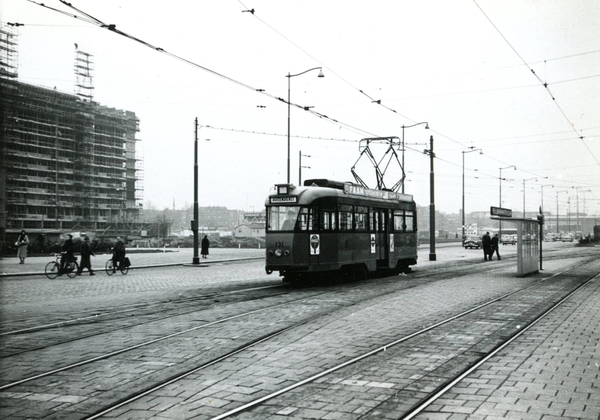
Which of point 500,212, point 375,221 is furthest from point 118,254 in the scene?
point 500,212

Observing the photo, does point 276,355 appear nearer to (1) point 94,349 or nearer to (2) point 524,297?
(1) point 94,349

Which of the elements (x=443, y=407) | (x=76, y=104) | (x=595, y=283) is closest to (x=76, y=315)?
(x=443, y=407)

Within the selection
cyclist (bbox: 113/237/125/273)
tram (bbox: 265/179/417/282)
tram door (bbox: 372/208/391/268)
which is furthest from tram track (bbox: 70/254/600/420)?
cyclist (bbox: 113/237/125/273)

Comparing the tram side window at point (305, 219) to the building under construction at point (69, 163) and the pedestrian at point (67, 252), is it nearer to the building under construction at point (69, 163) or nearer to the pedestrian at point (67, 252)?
the pedestrian at point (67, 252)

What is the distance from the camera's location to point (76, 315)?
1221 centimetres

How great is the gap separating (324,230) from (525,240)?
821 cm

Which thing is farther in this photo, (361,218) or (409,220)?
(409,220)

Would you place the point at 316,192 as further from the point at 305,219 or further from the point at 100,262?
the point at 100,262

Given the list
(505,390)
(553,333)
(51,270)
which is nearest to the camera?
(505,390)

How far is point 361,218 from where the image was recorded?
67.2ft

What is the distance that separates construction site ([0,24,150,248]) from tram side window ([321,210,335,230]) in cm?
5746

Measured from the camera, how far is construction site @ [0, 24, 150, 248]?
3255 inches

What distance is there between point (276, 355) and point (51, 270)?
18.4 meters

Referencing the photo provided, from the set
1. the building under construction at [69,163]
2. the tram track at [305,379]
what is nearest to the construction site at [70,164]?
the building under construction at [69,163]
